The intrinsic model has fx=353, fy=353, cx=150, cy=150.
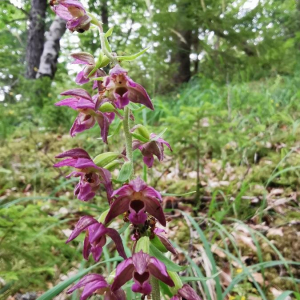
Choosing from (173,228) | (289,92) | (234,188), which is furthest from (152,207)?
(289,92)

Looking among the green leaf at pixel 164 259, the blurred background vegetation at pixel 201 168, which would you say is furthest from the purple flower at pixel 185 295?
the blurred background vegetation at pixel 201 168

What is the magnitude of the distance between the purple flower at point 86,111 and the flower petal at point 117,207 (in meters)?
0.24

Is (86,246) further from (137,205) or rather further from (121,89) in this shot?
(121,89)

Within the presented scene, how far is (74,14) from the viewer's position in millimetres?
1275

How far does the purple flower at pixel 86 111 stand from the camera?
4.04ft

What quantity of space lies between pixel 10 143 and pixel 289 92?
3869mm

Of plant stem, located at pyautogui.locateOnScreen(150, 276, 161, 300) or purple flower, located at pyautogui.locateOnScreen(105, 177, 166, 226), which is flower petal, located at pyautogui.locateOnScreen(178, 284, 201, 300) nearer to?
plant stem, located at pyautogui.locateOnScreen(150, 276, 161, 300)

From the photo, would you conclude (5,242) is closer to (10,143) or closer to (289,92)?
(10,143)

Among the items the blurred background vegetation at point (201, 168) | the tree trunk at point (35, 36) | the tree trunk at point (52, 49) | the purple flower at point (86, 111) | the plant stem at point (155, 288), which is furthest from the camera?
the tree trunk at point (35, 36)

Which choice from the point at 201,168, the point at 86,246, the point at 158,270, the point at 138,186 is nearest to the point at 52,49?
the point at 201,168

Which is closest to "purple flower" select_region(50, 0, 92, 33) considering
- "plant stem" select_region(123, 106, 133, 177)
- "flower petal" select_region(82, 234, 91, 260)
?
"plant stem" select_region(123, 106, 133, 177)

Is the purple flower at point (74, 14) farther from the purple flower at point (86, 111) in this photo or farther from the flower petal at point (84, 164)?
the flower petal at point (84, 164)

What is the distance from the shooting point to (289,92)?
16.6 feet

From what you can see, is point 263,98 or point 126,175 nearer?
point 126,175
